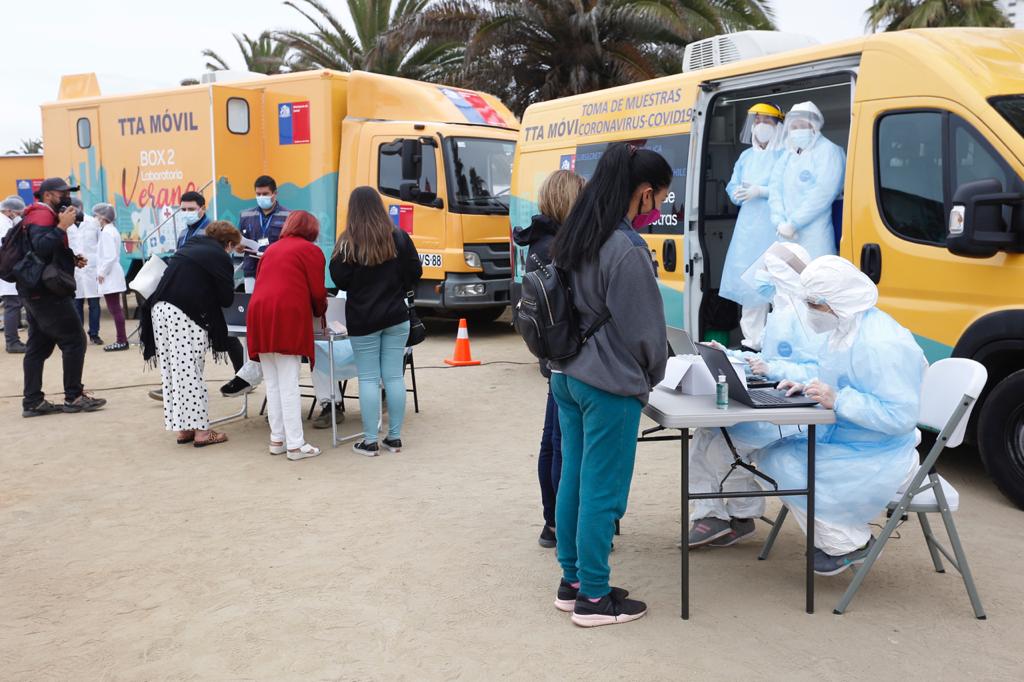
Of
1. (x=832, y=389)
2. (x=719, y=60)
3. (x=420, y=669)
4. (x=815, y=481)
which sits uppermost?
(x=719, y=60)

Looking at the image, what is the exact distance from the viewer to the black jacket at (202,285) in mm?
6602

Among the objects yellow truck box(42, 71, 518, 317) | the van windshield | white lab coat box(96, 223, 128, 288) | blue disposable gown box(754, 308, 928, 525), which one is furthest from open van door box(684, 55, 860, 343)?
white lab coat box(96, 223, 128, 288)

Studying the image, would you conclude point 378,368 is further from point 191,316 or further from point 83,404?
point 83,404

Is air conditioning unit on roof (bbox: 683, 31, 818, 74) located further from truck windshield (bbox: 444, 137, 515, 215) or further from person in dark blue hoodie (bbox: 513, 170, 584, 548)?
truck windshield (bbox: 444, 137, 515, 215)

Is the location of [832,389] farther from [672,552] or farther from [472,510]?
[472,510]

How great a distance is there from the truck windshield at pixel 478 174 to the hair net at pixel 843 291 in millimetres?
7629

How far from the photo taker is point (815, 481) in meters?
3.97

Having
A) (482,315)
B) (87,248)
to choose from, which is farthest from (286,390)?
(482,315)

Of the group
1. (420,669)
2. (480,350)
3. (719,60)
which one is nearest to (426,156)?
(480,350)

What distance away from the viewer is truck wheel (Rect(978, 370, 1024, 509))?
5.10 meters

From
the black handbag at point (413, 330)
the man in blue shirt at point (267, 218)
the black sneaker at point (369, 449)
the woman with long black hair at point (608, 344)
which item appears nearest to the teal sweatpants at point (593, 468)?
the woman with long black hair at point (608, 344)

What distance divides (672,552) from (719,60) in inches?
172

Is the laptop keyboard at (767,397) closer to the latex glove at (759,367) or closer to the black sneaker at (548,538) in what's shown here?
the latex glove at (759,367)

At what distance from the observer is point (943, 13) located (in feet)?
62.8
